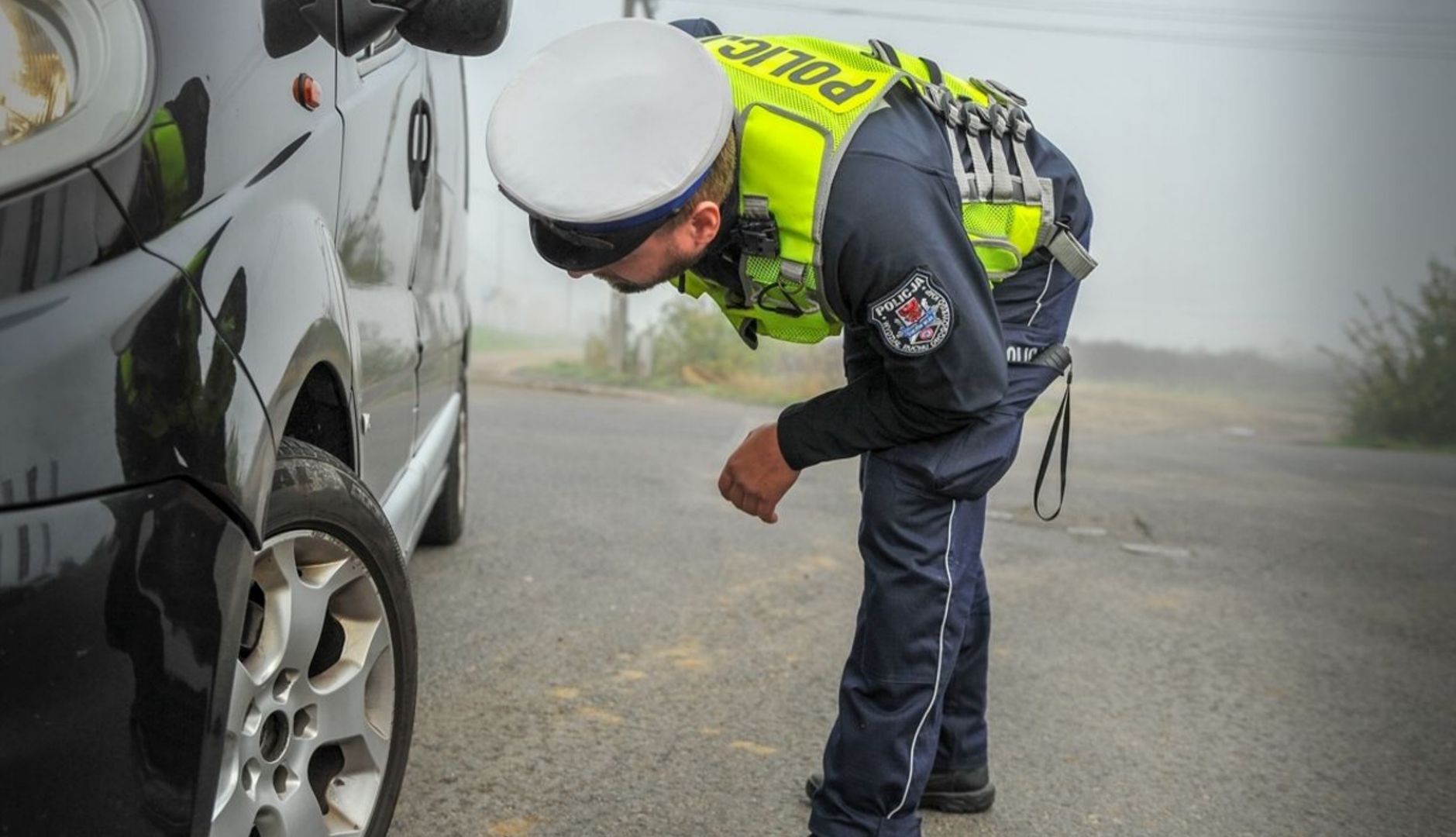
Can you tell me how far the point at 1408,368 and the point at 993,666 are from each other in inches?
516

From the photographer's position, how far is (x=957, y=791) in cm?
291

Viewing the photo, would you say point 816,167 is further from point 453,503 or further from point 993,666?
point 453,503

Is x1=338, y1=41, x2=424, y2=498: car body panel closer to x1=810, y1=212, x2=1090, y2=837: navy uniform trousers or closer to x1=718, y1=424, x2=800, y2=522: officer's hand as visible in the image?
x1=718, y1=424, x2=800, y2=522: officer's hand

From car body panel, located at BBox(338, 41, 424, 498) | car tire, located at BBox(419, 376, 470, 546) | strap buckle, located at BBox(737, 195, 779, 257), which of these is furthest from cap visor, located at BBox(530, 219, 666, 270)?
car tire, located at BBox(419, 376, 470, 546)

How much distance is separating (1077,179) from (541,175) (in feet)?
3.56

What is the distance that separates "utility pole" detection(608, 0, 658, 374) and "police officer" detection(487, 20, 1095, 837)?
573 inches

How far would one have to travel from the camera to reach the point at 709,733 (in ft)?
10.8

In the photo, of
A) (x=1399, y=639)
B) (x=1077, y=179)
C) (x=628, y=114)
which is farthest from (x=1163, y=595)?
(x=628, y=114)

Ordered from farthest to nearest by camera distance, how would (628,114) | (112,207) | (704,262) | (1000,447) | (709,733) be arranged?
(709,733)
(1000,447)
(704,262)
(628,114)
(112,207)

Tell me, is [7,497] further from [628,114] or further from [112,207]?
[628,114]

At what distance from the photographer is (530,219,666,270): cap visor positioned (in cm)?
195

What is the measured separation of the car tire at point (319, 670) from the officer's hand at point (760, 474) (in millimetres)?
578

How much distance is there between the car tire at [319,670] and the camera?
1851 millimetres

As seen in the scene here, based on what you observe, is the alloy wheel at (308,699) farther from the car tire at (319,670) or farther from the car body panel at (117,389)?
the car body panel at (117,389)
